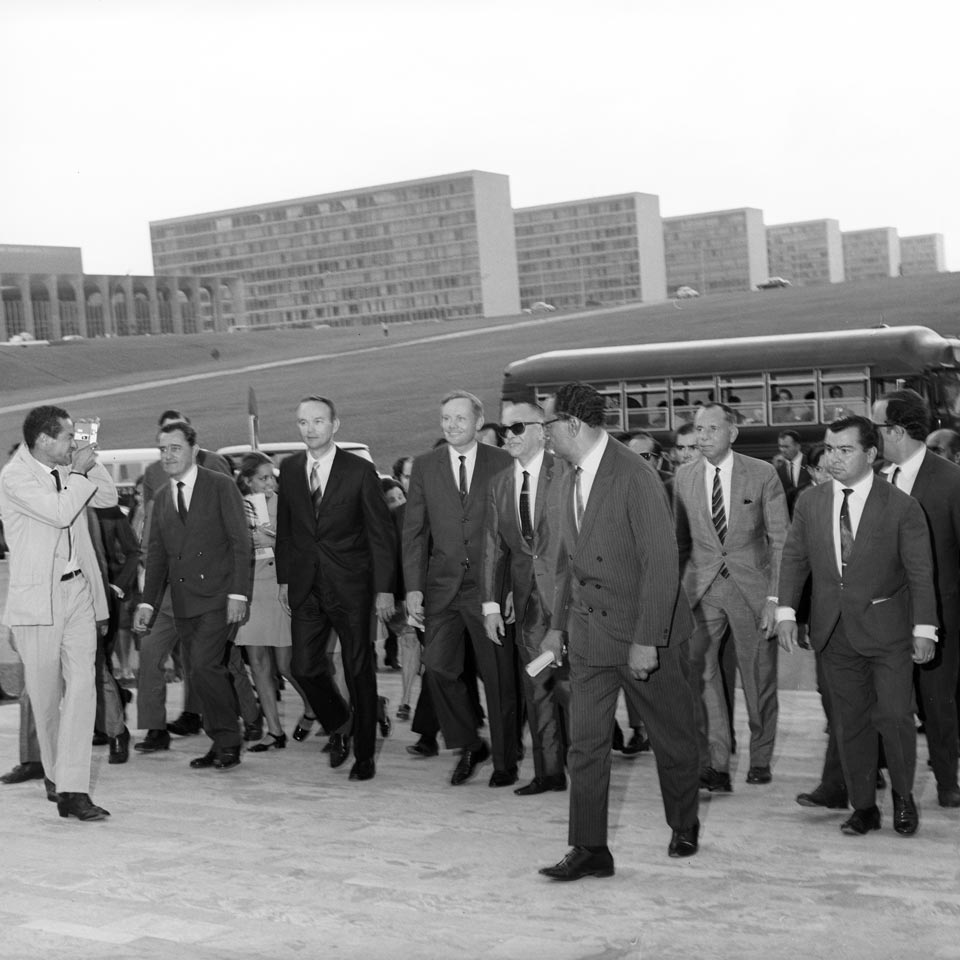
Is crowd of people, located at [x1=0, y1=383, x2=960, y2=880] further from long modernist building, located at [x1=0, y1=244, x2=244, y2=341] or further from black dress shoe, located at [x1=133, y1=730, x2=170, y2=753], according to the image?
long modernist building, located at [x1=0, y1=244, x2=244, y2=341]

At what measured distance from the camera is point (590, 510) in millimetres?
5406

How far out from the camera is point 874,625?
19.1 feet

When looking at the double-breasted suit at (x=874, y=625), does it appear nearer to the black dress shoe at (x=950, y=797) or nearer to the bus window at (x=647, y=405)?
the black dress shoe at (x=950, y=797)

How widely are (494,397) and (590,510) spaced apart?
1639 inches

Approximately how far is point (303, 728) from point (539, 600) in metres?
2.32

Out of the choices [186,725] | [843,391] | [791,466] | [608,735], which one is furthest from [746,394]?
[608,735]

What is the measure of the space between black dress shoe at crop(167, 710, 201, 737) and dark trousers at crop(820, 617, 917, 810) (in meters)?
4.41

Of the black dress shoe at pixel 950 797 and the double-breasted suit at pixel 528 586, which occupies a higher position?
the double-breasted suit at pixel 528 586

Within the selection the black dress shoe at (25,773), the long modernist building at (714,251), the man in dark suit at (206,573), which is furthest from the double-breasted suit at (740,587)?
the long modernist building at (714,251)

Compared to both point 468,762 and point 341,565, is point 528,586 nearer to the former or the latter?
point 468,762

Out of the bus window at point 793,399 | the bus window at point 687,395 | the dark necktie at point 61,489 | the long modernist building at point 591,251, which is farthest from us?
the long modernist building at point 591,251

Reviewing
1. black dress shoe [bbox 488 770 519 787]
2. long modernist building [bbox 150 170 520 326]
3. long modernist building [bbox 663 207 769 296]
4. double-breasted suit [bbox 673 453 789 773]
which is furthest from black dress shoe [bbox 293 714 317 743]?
long modernist building [bbox 663 207 769 296]

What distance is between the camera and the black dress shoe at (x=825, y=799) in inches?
247

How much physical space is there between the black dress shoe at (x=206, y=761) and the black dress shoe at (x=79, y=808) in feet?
3.70
